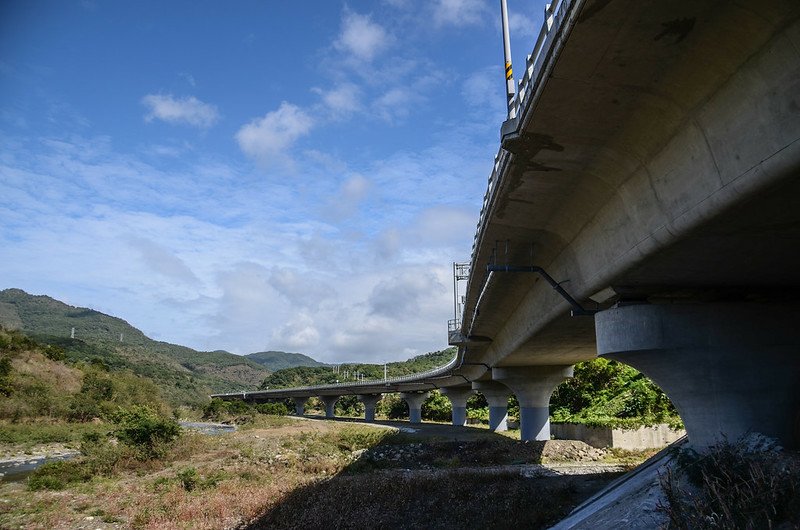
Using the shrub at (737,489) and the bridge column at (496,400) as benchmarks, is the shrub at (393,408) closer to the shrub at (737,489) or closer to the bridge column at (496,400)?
the bridge column at (496,400)

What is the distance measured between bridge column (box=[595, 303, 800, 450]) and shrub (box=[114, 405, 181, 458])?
29181mm

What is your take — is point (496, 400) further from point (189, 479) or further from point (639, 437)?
point (189, 479)

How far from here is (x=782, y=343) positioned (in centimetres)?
1380

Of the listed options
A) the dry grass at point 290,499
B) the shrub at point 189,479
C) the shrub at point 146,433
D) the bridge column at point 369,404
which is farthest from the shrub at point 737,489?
the bridge column at point 369,404

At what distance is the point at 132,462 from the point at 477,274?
902 inches

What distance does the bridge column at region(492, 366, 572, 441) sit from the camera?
38094 millimetres

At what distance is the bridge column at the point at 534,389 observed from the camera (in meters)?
38.1

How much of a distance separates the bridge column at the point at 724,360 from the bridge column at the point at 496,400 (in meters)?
42.1

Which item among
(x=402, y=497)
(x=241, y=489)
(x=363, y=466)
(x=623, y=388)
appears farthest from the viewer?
(x=623, y=388)

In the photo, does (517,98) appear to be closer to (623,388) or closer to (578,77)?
(578,77)

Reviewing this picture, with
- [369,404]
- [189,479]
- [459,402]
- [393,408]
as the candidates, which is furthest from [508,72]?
[393,408]

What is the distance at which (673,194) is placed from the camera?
956 centimetres

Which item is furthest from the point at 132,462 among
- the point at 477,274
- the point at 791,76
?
the point at 791,76

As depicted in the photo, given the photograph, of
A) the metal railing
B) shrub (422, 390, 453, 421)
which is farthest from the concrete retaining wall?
shrub (422, 390, 453, 421)
